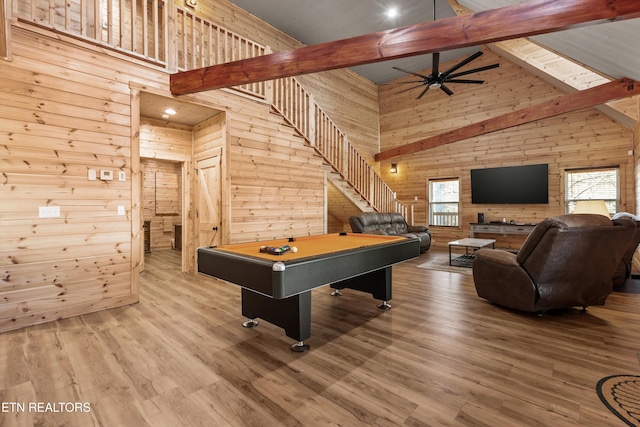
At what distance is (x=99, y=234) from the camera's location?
3.61 metres

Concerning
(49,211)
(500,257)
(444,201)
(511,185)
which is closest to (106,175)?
(49,211)

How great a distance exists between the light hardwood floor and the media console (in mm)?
3617

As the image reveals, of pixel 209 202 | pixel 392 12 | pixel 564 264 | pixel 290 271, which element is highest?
pixel 392 12

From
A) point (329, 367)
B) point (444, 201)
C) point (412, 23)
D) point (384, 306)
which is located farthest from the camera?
point (444, 201)

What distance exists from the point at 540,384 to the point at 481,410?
1.90 feet

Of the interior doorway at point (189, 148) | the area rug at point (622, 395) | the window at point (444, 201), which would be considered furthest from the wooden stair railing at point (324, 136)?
the area rug at point (622, 395)

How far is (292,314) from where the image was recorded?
260 cm

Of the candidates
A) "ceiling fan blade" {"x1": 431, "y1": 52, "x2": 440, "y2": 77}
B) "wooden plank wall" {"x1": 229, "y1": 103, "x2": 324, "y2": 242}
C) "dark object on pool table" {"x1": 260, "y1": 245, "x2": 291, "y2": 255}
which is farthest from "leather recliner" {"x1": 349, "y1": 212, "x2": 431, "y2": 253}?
"dark object on pool table" {"x1": 260, "y1": 245, "x2": 291, "y2": 255}

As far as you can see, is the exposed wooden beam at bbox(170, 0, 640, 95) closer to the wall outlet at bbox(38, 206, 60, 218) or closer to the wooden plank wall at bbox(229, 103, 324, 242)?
the wooden plank wall at bbox(229, 103, 324, 242)

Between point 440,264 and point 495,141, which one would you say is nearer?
point 440,264

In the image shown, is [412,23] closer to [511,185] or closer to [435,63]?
[435,63]

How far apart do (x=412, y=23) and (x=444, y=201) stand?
4.88 m

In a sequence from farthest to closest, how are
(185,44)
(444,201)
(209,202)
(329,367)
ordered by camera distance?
(444,201)
(209,202)
(185,44)
(329,367)

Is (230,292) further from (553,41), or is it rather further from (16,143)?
(553,41)
